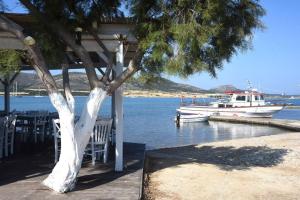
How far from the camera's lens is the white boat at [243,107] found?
40.9 metres

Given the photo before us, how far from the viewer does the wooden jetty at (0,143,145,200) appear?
6203 millimetres

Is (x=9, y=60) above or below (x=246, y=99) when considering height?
above

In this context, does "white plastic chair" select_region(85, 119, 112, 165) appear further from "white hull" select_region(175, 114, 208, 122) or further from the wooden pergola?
"white hull" select_region(175, 114, 208, 122)

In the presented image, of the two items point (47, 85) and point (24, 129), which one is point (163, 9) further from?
point (24, 129)

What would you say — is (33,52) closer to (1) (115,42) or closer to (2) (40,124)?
(1) (115,42)

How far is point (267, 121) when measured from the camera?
1331 inches

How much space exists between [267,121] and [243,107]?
716 centimetres

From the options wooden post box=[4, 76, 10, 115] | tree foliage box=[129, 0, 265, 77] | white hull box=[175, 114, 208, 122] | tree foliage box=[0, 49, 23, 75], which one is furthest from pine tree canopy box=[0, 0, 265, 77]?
white hull box=[175, 114, 208, 122]

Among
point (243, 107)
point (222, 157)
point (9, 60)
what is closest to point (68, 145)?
point (9, 60)

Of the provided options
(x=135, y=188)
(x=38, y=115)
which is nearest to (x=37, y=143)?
(x=38, y=115)

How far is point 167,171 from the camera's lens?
9.31 meters

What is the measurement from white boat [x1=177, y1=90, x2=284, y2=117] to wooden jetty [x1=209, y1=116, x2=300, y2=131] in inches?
79.0

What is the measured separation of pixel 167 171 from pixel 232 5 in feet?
12.4

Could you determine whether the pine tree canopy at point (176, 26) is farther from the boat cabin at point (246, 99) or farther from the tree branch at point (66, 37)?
the boat cabin at point (246, 99)
